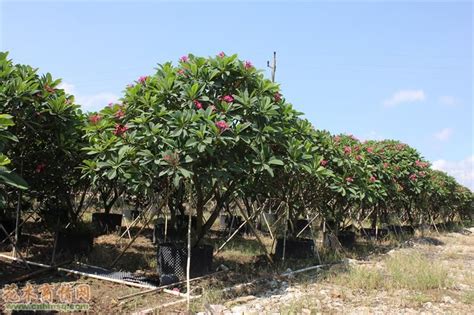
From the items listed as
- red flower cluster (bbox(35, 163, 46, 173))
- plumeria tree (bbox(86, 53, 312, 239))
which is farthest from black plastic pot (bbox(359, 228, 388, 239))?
red flower cluster (bbox(35, 163, 46, 173))

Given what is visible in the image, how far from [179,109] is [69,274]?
2640 millimetres

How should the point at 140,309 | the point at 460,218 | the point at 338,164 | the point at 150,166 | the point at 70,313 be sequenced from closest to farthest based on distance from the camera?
1. the point at 70,313
2. the point at 140,309
3. the point at 150,166
4. the point at 338,164
5. the point at 460,218

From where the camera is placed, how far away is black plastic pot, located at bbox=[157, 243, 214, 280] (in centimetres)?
564

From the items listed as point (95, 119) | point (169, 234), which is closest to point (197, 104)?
point (95, 119)

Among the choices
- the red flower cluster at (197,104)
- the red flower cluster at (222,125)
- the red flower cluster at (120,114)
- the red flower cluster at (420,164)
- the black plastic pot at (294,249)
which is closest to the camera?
the red flower cluster at (222,125)

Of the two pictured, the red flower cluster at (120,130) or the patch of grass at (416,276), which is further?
the patch of grass at (416,276)

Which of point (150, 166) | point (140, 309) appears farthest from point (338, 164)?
point (140, 309)

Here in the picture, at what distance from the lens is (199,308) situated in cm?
448

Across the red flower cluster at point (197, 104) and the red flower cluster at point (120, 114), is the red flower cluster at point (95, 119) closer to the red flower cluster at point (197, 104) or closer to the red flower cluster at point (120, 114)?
the red flower cluster at point (120, 114)

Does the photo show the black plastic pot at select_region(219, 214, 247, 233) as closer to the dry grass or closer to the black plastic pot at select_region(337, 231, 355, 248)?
the black plastic pot at select_region(337, 231, 355, 248)

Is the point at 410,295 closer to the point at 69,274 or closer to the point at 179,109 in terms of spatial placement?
the point at 179,109

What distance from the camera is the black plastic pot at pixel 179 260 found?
5637 mm

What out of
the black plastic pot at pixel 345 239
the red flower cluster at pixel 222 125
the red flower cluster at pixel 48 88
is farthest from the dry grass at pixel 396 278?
the red flower cluster at pixel 48 88

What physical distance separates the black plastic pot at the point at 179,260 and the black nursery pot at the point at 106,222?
4.73m
